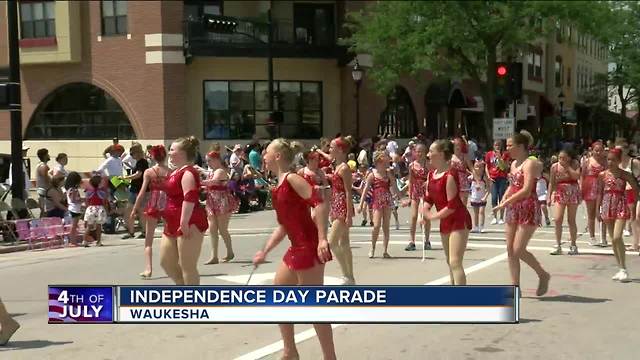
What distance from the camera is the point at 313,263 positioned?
5.30 m

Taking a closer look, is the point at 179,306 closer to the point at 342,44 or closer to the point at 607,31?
the point at 342,44

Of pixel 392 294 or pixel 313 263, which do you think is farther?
pixel 313 263

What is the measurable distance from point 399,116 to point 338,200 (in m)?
26.0

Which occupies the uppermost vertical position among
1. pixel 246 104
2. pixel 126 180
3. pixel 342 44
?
pixel 342 44

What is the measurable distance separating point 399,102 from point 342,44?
516 cm

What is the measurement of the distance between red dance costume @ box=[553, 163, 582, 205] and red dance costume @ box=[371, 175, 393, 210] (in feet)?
9.04

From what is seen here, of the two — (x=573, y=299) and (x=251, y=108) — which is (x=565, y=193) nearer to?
(x=573, y=299)

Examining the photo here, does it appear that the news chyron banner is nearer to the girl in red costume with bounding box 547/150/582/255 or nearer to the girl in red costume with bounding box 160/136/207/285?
the girl in red costume with bounding box 160/136/207/285

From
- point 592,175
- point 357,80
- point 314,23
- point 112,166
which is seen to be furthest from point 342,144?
point 314,23

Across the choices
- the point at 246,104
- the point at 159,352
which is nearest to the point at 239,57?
the point at 246,104

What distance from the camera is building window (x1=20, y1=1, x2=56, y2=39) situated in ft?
Answer: 105

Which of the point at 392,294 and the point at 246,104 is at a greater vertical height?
the point at 246,104

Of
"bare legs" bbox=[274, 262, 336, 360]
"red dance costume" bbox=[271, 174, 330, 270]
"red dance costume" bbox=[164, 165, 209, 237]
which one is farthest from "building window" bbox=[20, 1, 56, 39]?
"bare legs" bbox=[274, 262, 336, 360]

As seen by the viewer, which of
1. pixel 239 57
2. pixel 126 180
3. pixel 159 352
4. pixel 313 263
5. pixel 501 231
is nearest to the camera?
pixel 313 263
